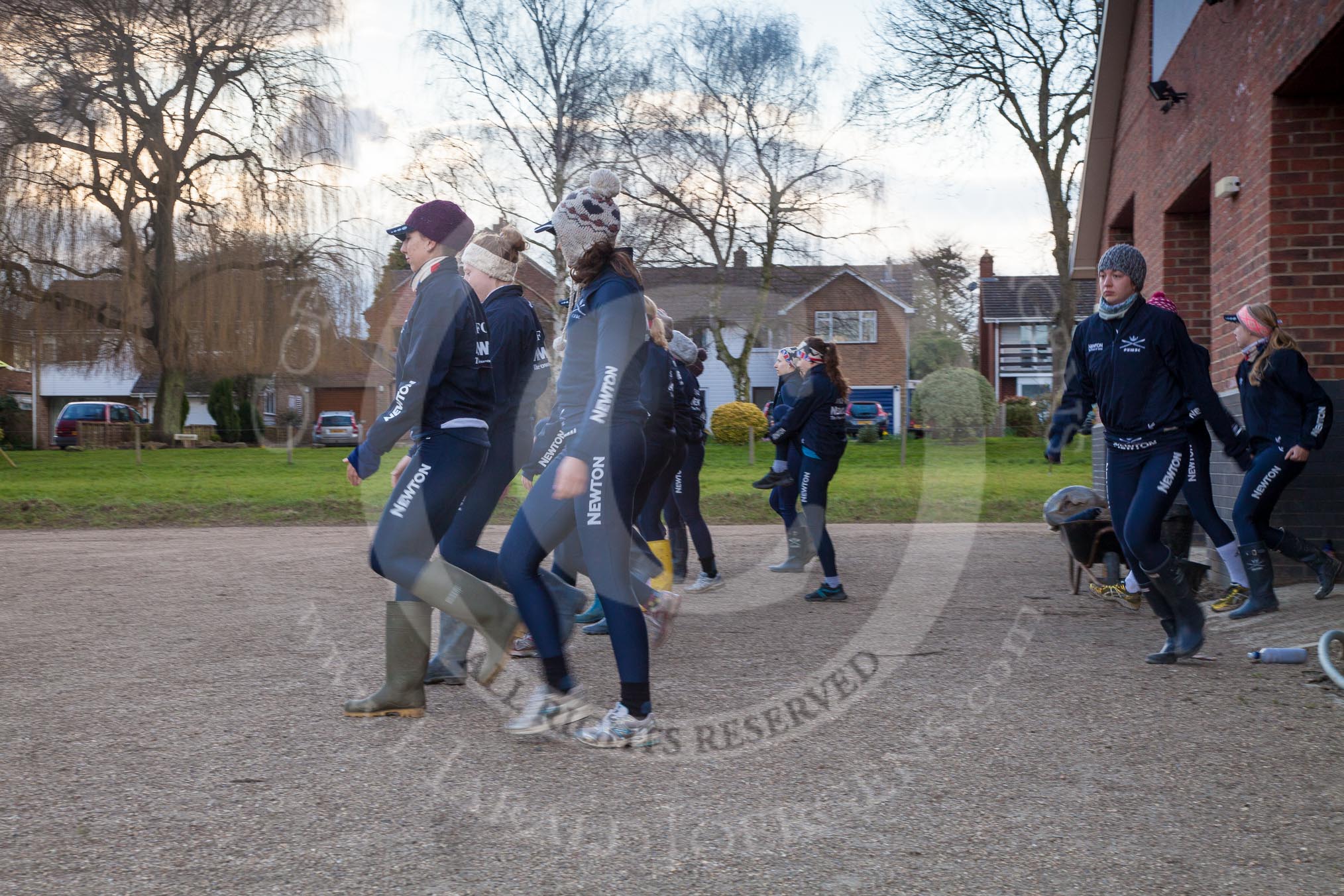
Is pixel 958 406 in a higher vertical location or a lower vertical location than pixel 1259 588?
higher

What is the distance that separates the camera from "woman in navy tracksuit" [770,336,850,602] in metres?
8.23

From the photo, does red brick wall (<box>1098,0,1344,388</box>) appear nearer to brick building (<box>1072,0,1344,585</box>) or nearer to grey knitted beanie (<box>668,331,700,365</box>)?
brick building (<box>1072,0,1344,585</box>)

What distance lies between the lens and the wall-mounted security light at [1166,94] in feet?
35.8

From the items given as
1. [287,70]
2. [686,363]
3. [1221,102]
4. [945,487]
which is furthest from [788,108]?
[686,363]

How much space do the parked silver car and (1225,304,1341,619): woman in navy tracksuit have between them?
118 feet

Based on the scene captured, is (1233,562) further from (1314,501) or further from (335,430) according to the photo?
(335,430)

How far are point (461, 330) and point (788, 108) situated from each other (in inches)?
1113

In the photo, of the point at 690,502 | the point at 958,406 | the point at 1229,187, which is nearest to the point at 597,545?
the point at 690,502

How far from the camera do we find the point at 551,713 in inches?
173

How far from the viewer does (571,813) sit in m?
3.52

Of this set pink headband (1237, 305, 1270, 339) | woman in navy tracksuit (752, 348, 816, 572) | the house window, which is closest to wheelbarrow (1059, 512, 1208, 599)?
pink headband (1237, 305, 1270, 339)

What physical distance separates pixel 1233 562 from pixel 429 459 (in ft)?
18.3

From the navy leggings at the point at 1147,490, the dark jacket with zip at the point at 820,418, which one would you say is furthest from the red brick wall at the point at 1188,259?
the navy leggings at the point at 1147,490

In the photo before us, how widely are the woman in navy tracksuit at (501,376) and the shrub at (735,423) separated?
24.8 meters
